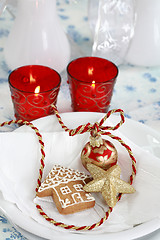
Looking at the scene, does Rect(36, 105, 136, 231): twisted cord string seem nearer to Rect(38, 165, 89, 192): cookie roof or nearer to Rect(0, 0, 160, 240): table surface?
Rect(38, 165, 89, 192): cookie roof

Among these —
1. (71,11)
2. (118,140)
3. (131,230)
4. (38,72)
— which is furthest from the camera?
(71,11)

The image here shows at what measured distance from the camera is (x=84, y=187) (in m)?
0.48

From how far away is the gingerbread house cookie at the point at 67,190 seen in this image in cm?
46

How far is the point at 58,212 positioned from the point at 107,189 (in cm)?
7

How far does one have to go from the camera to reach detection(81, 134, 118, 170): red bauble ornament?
0.52m

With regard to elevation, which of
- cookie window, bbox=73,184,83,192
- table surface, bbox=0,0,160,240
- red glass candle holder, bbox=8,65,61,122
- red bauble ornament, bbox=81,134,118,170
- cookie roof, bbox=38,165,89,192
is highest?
red glass candle holder, bbox=8,65,61,122

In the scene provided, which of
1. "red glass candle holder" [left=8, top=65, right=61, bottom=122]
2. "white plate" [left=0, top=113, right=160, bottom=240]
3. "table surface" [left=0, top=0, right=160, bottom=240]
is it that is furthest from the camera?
"table surface" [left=0, top=0, right=160, bottom=240]

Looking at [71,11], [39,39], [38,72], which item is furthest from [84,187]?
[71,11]

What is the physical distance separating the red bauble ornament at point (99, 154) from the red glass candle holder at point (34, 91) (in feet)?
0.41

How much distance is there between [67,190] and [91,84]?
21 centimetres

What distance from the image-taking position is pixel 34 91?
0.65m

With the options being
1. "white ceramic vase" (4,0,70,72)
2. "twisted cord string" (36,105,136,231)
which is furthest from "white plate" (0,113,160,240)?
"white ceramic vase" (4,0,70,72)

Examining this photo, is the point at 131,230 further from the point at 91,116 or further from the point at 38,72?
the point at 38,72

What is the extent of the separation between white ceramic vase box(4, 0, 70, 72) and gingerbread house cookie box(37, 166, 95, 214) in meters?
0.32
